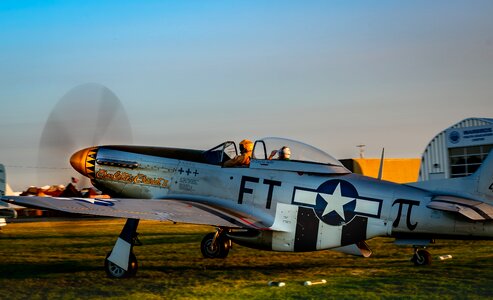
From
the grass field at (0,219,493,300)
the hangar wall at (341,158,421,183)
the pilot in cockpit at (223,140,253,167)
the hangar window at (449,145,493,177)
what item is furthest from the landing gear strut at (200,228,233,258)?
the hangar wall at (341,158,421,183)

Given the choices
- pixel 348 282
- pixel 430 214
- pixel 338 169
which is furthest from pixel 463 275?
pixel 338 169

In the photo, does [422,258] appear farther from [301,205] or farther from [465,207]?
[301,205]

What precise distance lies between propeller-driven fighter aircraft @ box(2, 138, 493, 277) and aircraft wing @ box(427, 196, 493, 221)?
0.02m

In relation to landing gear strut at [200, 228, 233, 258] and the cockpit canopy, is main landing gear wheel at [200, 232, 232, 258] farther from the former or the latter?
the cockpit canopy

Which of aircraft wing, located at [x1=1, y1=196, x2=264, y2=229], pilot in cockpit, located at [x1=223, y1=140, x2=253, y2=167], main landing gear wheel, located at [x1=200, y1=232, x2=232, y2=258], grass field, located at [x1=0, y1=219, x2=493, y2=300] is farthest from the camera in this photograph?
main landing gear wheel, located at [x1=200, y1=232, x2=232, y2=258]

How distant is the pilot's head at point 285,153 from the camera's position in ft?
37.4

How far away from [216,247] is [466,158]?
18.8m

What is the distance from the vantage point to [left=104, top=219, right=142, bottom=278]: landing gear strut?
10.3m

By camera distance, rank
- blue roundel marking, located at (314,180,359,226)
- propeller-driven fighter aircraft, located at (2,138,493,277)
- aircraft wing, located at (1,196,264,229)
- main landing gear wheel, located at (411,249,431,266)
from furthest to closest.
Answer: main landing gear wheel, located at (411,249,431,266), blue roundel marking, located at (314,180,359,226), propeller-driven fighter aircraft, located at (2,138,493,277), aircraft wing, located at (1,196,264,229)

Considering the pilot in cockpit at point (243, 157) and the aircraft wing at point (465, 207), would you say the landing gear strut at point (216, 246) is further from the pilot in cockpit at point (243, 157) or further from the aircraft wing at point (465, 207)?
the aircraft wing at point (465, 207)

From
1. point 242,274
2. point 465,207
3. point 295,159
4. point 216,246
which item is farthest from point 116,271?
point 465,207

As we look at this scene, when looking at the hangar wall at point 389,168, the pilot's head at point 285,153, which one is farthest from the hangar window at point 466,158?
the pilot's head at point 285,153

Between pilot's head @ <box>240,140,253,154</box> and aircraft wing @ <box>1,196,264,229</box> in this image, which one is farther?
pilot's head @ <box>240,140,253,154</box>

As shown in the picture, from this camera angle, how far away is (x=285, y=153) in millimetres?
11398
